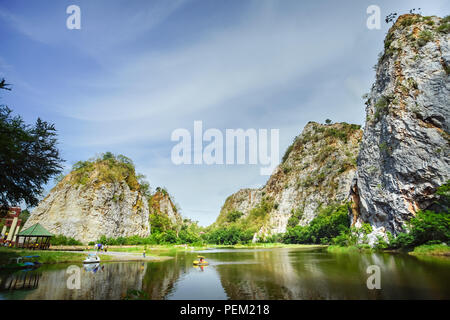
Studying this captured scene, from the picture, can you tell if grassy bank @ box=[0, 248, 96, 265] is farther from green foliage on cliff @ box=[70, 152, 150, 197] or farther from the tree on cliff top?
green foliage on cliff @ box=[70, 152, 150, 197]

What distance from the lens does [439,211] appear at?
121ft

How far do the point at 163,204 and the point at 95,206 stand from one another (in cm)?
5224

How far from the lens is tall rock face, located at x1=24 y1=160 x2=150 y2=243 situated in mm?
59969

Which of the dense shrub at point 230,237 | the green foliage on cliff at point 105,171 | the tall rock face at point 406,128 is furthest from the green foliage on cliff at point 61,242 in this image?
the dense shrub at point 230,237

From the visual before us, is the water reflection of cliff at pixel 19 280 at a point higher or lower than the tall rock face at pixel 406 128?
lower

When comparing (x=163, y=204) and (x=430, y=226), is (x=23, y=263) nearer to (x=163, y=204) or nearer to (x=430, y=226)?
(x=430, y=226)

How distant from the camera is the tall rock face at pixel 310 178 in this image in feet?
384

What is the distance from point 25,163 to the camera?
949 inches

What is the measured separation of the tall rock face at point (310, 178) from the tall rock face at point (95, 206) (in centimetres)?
7326

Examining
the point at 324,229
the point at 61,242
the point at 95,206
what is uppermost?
the point at 95,206

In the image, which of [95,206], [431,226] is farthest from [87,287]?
[95,206]

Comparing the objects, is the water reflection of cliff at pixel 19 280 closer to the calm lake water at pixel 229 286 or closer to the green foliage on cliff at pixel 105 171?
the calm lake water at pixel 229 286
